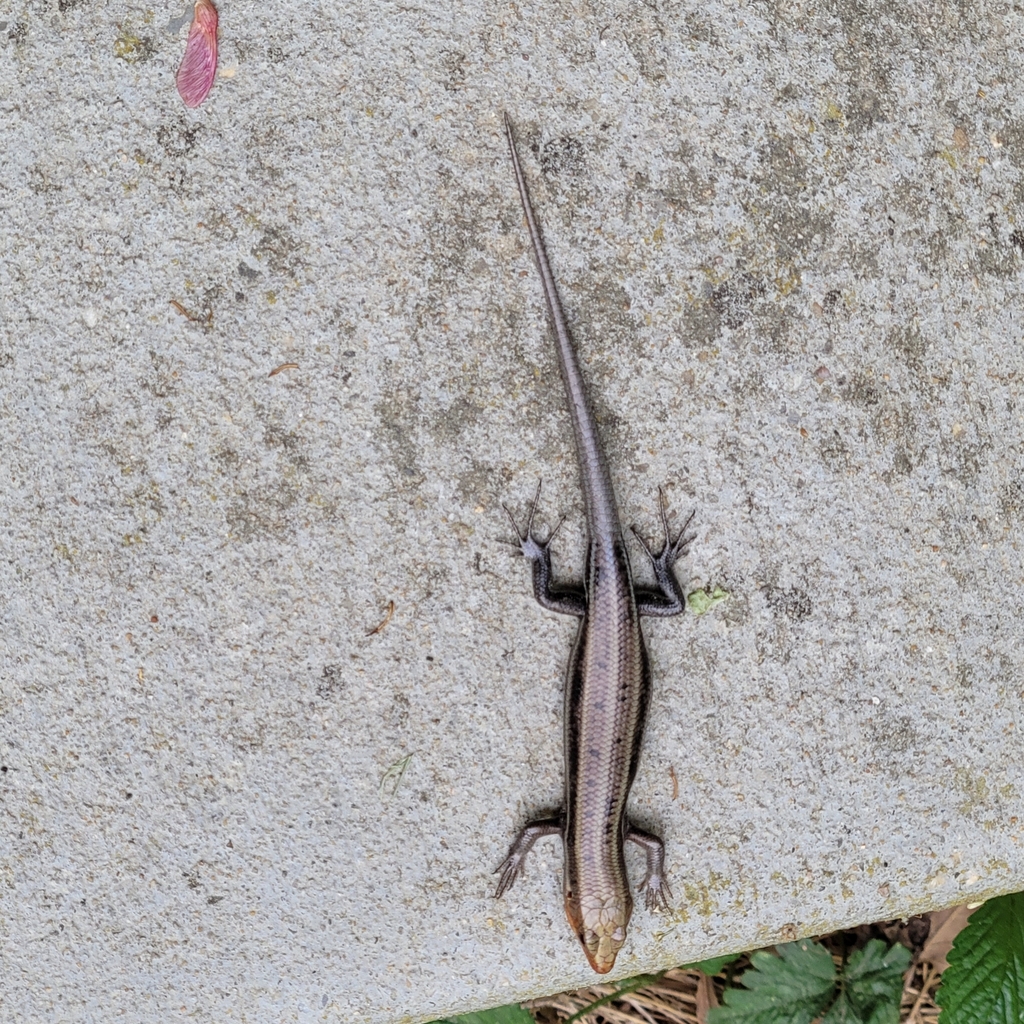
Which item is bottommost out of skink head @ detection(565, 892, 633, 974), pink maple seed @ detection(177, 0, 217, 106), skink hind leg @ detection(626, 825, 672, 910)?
skink head @ detection(565, 892, 633, 974)

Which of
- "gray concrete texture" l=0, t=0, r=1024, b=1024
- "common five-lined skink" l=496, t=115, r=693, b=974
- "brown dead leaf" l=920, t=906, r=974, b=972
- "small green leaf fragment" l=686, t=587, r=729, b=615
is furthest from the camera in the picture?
"brown dead leaf" l=920, t=906, r=974, b=972

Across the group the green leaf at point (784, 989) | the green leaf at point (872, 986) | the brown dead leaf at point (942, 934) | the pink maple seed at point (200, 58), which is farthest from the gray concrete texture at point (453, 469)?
the brown dead leaf at point (942, 934)

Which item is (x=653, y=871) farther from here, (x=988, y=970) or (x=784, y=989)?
(x=988, y=970)

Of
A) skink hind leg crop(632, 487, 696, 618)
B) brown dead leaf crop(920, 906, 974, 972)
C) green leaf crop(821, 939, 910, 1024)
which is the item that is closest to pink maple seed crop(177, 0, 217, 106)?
skink hind leg crop(632, 487, 696, 618)

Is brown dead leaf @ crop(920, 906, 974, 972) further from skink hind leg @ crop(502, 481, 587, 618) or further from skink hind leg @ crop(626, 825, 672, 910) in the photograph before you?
skink hind leg @ crop(502, 481, 587, 618)

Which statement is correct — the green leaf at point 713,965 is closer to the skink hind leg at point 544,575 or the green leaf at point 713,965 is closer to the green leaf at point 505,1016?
the green leaf at point 505,1016

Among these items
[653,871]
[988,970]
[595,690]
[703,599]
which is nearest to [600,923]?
[653,871]
